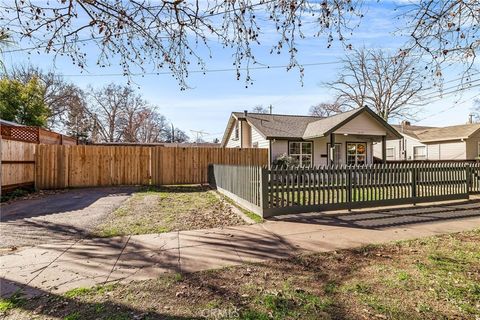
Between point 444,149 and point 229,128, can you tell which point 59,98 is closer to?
point 229,128

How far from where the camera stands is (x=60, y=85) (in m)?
32.4

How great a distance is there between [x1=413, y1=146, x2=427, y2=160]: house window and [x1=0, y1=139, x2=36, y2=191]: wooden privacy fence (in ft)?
102

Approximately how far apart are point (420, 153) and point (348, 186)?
81.2 feet

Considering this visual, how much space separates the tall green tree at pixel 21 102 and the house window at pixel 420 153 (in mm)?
33524

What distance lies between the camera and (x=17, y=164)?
38.3 ft

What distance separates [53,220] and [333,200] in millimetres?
7526

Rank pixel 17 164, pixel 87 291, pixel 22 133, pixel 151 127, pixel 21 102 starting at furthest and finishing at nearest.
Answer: pixel 151 127, pixel 21 102, pixel 22 133, pixel 17 164, pixel 87 291

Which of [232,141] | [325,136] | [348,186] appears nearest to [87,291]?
[348,186]

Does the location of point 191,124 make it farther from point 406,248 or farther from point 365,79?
point 406,248

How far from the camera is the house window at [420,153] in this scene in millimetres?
27794

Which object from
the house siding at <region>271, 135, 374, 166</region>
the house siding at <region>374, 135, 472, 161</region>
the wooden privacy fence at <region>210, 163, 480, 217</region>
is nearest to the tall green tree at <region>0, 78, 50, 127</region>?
the house siding at <region>271, 135, 374, 166</region>

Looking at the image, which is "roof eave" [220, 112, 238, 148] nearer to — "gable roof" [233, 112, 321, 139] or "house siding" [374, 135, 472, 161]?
"gable roof" [233, 112, 321, 139]

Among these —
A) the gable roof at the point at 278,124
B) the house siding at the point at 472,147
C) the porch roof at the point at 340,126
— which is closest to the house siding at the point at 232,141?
the gable roof at the point at 278,124

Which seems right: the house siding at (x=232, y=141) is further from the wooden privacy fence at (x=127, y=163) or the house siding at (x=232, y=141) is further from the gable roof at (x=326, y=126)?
the gable roof at (x=326, y=126)
